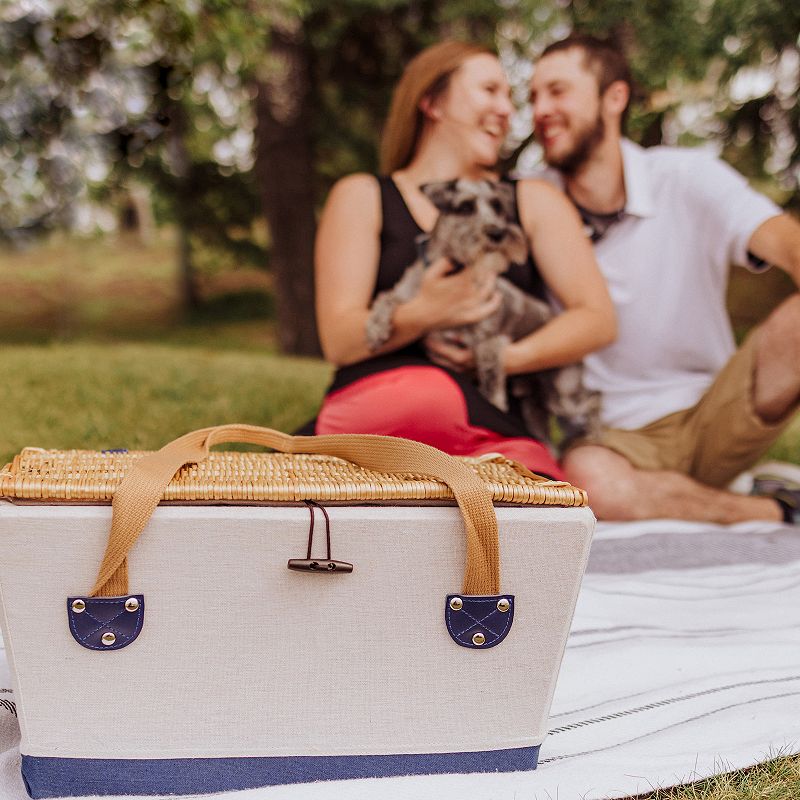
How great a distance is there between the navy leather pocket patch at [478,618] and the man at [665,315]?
1.27 meters

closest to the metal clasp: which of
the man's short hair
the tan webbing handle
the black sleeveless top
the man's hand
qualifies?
the tan webbing handle

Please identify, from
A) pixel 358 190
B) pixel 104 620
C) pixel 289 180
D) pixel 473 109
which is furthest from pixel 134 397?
pixel 104 620

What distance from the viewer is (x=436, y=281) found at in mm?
2146

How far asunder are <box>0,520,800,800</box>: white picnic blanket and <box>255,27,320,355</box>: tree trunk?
8.37 ft

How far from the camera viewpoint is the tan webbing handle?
42.2 inches

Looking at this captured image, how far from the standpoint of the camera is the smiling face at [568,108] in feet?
7.91

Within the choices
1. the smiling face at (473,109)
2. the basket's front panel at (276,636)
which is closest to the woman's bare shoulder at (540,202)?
the smiling face at (473,109)

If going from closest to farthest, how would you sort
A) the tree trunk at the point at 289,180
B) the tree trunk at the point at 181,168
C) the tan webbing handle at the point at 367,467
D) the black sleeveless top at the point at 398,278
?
the tan webbing handle at the point at 367,467 → the black sleeveless top at the point at 398,278 → the tree trunk at the point at 289,180 → the tree trunk at the point at 181,168

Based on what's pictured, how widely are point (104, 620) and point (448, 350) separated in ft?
4.21

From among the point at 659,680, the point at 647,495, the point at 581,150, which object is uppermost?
the point at 581,150

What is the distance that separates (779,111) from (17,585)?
12.3 ft

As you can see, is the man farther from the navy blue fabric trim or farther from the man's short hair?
the navy blue fabric trim

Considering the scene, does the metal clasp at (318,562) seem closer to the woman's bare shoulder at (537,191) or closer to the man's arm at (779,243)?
the woman's bare shoulder at (537,191)

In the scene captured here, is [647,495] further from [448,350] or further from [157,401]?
[157,401]
